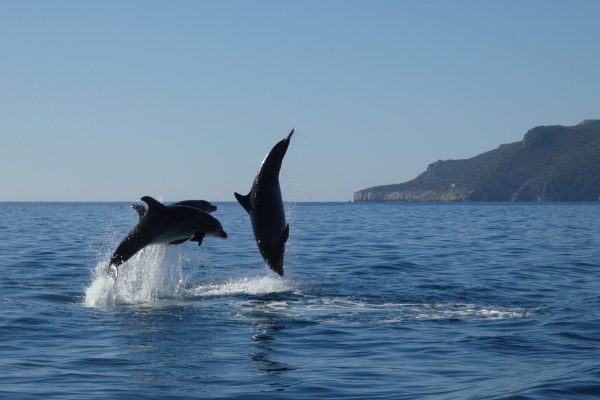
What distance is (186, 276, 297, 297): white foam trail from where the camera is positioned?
2396 cm

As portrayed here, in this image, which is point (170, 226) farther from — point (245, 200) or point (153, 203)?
point (245, 200)

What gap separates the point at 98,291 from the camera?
22656 millimetres

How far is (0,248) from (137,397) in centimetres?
3184

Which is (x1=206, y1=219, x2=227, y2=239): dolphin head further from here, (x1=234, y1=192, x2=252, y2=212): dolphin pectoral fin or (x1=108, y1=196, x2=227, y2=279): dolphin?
(x1=234, y1=192, x2=252, y2=212): dolphin pectoral fin

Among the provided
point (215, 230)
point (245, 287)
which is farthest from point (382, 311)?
point (245, 287)

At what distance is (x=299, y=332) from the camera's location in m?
17.7

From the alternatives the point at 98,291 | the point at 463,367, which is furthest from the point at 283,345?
the point at 98,291

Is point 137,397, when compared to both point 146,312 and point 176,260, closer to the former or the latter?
point 146,312

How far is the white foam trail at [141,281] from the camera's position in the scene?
885 inches

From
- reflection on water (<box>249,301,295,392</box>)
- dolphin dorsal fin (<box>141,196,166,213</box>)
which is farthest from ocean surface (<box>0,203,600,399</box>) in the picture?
dolphin dorsal fin (<box>141,196,166,213</box>)

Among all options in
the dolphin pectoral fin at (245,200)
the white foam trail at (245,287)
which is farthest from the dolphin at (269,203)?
the white foam trail at (245,287)

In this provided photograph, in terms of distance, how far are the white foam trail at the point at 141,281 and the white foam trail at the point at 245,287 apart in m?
0.68

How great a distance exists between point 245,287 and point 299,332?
7553 mm

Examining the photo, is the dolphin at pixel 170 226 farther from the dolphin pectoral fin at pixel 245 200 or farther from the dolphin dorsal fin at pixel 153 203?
the dolphin pectoral fin at pixel 245 200
